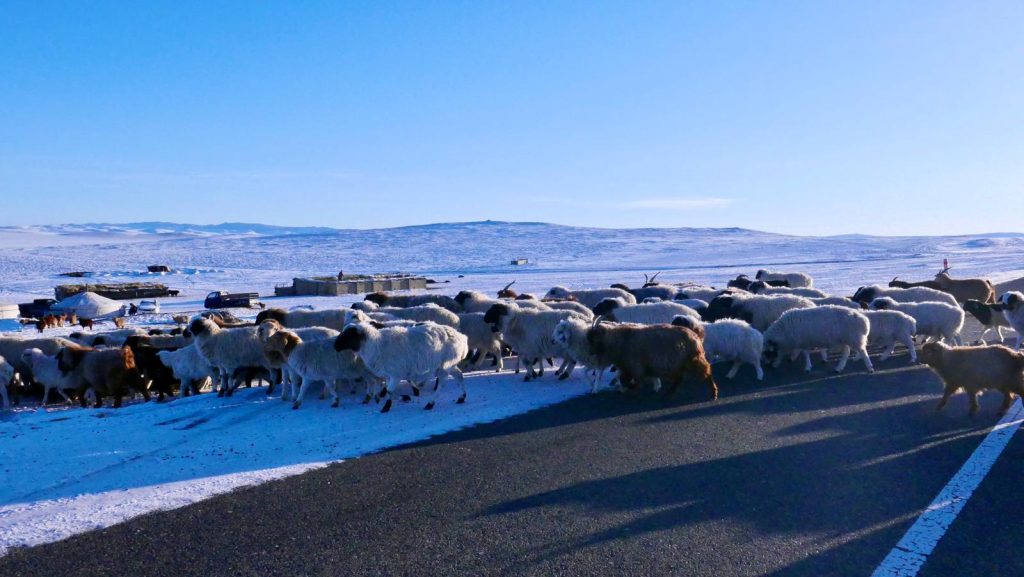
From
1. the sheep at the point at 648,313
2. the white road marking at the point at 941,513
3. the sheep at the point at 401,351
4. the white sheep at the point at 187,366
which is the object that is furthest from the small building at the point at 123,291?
the white road marking at the point at 941,513

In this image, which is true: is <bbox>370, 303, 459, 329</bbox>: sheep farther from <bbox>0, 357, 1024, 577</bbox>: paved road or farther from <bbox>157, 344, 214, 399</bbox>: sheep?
<bbox>0, 357, 1024, 577</bbox>: paved road

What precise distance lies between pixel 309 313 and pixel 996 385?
1431cm

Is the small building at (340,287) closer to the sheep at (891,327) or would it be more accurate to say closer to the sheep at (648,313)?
the sheep at (648,313)

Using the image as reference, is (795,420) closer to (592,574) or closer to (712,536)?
(712,536)

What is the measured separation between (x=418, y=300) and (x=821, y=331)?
→ 12.0m

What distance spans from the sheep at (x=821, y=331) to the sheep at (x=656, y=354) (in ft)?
11.9

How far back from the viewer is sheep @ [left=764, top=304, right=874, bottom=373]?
15.4 meters

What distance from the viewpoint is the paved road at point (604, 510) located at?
6117 mm

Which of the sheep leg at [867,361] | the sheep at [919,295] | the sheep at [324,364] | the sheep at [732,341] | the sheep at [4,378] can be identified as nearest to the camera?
the sheep at [324,364]

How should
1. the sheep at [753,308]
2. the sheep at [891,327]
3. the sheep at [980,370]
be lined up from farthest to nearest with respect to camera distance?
the sheep at [753,308], the sheep at [891,327], the sheep at [980,370]

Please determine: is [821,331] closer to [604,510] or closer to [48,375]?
[604,510]

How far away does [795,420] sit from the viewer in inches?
431

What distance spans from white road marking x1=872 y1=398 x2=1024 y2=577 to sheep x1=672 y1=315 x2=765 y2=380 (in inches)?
197

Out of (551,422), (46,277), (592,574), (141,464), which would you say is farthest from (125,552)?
(46,277)
